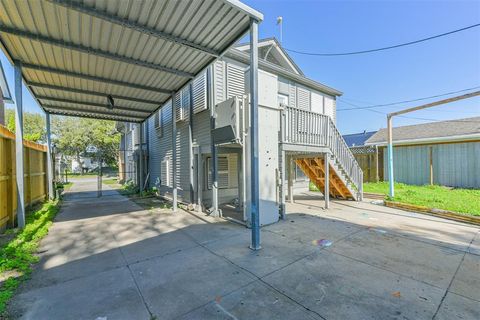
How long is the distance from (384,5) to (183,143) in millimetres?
8945

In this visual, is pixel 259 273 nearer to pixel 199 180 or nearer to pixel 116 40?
pixel 199 180

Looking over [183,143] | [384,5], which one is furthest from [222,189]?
[384,5]

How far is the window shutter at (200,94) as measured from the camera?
734 centimetres

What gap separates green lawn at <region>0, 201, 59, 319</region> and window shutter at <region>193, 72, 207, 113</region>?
5327 mm

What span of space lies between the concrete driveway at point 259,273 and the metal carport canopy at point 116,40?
4.22 m

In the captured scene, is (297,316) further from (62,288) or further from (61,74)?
(61,74)

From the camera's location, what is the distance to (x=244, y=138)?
5582 millimetres

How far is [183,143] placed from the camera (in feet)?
28.6

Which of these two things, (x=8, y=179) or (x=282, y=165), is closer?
(x=8, y=179)

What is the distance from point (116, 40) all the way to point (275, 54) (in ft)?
25.7

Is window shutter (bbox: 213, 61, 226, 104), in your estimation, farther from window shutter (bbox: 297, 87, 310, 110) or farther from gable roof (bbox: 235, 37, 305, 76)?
window shutter (bbox: 297, 87, 310, 110)

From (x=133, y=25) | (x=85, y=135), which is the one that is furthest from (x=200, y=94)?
(x=85, y=135)

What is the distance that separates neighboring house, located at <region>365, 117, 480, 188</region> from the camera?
1092 centimetres

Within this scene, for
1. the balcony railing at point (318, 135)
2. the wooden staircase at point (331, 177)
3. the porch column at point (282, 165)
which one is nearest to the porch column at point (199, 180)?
the porch column at point (282, 165)
